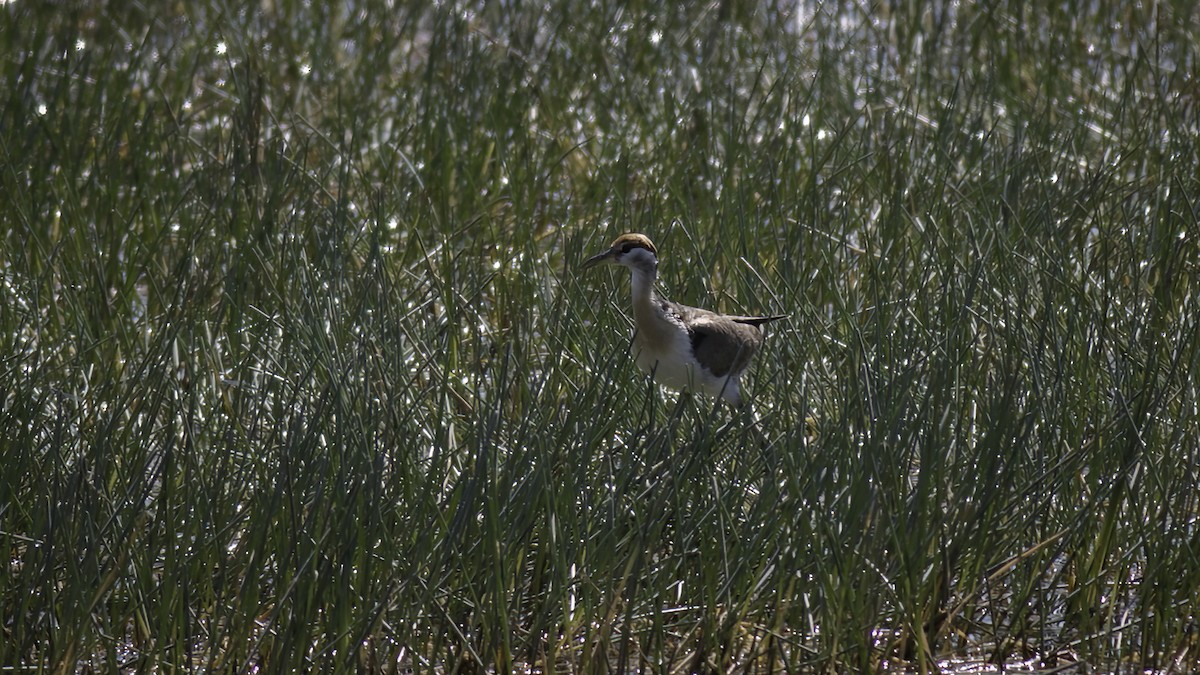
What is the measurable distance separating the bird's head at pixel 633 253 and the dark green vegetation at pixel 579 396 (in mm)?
192

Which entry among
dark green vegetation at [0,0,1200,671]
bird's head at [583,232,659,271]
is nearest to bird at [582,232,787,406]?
bird's head at [583,232,659,271]

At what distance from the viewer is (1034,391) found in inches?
130

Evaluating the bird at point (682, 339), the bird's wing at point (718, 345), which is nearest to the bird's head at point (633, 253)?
the bird at point (682, 339)

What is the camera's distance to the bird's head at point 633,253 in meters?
4.08

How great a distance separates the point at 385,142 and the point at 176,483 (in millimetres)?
2933

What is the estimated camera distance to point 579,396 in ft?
11.0

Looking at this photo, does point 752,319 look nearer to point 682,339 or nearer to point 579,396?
point 682,339

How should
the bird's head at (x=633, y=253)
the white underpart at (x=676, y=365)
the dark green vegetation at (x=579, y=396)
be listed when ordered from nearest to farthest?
the dark green vegetation at (x=579, y=396)
the white underpart at (x=676, y=365)
the bird's head at (x=633, y=253)

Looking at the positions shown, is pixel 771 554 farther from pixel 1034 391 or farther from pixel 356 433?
pixel 356 433

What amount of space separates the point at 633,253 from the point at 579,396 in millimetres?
826

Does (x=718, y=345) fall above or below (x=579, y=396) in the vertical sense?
above

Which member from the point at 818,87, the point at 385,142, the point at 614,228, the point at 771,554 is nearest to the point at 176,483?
the point at 771,554

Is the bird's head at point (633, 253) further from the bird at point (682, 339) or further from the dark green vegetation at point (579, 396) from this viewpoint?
the dark green vegetation at point (579, 396)

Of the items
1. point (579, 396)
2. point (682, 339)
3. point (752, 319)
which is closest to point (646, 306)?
point (682, 339)
